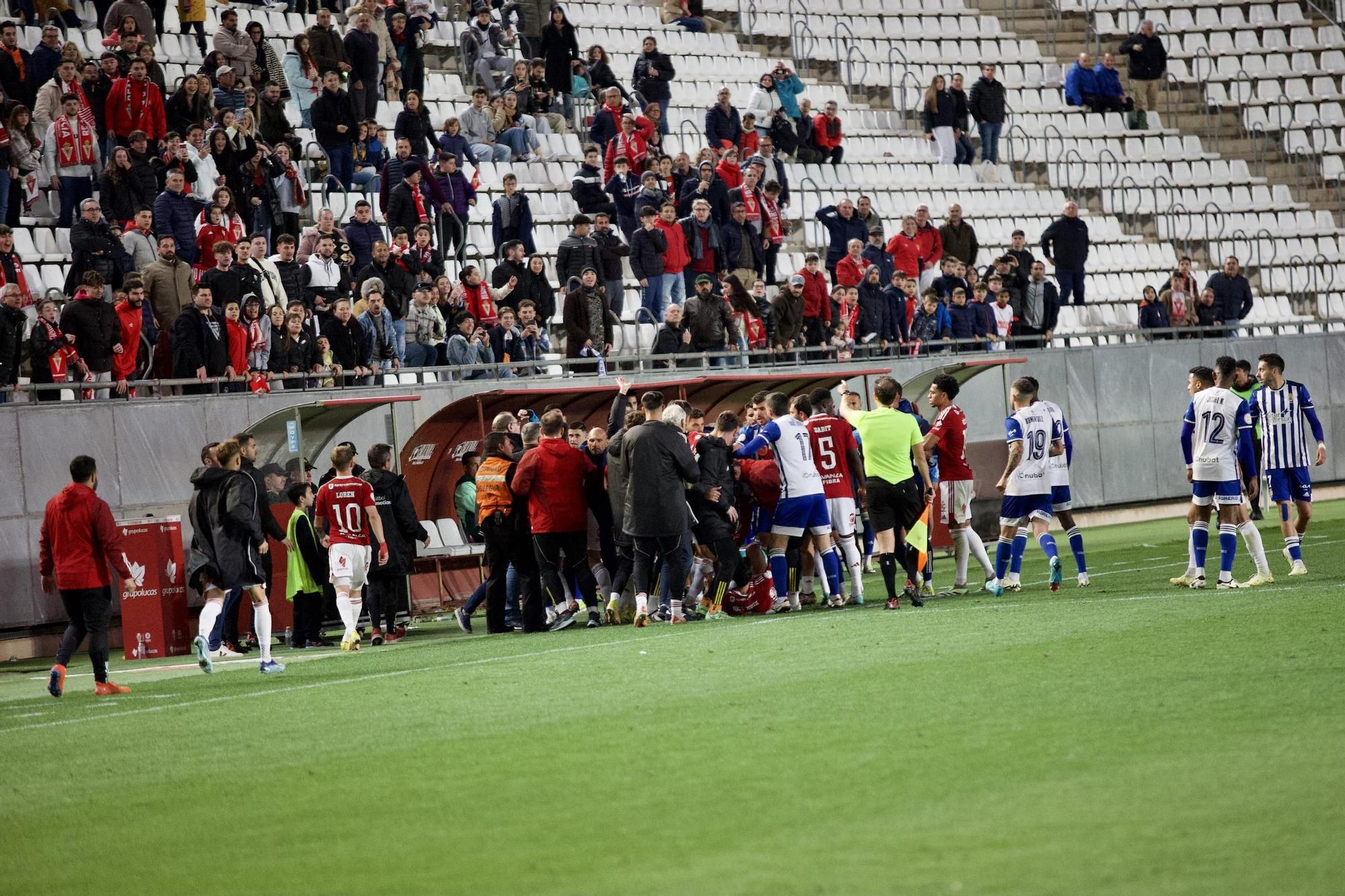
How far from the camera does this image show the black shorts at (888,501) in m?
15.4

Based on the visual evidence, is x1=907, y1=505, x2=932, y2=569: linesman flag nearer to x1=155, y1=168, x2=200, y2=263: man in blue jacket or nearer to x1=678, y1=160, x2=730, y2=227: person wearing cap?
x1=155, y1=168, x2=200, y2=263: man in blue jacket

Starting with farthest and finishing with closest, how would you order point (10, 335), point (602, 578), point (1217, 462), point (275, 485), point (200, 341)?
point (200, 341), point (275, 485), point (602, 578), point (10, 335), point (1217, 462)

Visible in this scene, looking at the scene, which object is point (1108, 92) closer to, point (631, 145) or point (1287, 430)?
point (631, 145)

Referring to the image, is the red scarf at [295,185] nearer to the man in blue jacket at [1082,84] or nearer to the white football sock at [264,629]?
the white football sock at [264,629]

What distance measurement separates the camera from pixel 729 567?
1644cm

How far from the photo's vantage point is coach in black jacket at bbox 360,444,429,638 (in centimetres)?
→ 1705

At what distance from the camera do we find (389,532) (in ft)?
56.3

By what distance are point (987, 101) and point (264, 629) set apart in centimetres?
2202

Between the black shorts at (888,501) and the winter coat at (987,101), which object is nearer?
the black shorts at (888,501)

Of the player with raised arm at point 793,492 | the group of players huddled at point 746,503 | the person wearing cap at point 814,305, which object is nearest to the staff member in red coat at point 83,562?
the group of players huddled at point 746,503

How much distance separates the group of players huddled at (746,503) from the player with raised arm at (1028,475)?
2 cm

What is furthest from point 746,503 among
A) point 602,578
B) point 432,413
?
point 432,413

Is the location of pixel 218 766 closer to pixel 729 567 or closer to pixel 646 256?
pixel 729 567

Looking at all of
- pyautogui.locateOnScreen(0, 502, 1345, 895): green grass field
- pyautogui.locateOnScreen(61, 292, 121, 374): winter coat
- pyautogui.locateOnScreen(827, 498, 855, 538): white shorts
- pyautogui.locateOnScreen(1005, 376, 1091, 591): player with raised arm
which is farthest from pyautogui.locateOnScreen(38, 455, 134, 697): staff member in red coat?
pyautogui.locateOnScreen(1005, 376, 1091, 591): player with raised arm
